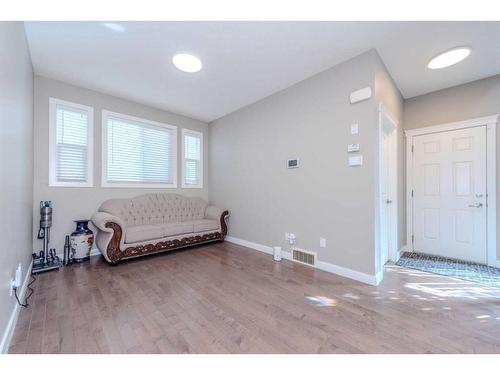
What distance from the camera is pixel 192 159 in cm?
479

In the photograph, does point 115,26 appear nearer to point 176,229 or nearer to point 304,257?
point 176,229

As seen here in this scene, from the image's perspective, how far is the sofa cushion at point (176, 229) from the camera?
3.45m

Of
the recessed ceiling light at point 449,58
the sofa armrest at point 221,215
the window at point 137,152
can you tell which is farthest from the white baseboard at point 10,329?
the recessed ceiling light at point 449,58

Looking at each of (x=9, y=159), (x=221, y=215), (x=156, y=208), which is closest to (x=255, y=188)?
(x=221, y=215)

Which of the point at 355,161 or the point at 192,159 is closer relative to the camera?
the point at 355,161

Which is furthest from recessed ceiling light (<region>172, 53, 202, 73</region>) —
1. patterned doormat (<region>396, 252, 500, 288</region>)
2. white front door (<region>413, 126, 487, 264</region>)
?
patterned doormat (<region>396, 252, 500, 288</region>)

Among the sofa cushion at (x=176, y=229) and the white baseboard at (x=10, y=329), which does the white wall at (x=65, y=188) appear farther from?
the white baseboard at (x=10, y=329)

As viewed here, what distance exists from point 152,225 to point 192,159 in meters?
1.86

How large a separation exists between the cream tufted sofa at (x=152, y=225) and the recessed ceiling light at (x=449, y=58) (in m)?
3.90

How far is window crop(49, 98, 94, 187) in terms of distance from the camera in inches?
122

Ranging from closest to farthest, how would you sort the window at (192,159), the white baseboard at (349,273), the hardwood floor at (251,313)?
the hardwood floor at (251,313)
the white baseboard at (349,273)
the window at (192,159)

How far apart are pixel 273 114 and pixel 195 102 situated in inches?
59.6

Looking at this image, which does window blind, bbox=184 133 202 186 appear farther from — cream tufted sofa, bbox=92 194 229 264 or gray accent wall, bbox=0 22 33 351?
gray accent wall, bbox=0 22 33 351
